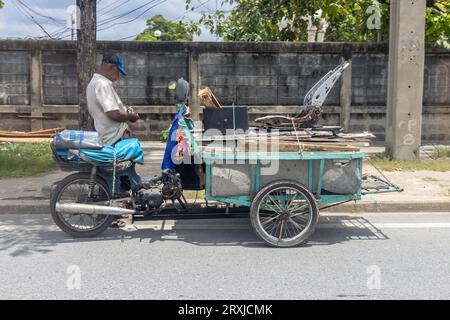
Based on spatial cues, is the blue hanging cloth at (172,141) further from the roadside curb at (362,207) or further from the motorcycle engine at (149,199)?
the roadside curb at (362,207)

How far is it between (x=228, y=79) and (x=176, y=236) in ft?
25.9

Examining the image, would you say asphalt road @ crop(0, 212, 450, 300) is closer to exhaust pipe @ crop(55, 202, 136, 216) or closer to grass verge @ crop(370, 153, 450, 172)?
exhaust pipe @ crop(55, 202, 136, 216)

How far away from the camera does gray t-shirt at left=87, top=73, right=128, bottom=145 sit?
573 centimetres

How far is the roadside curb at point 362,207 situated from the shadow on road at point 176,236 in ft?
1.42

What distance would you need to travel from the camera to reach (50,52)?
13.4 m

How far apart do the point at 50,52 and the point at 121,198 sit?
885 cm

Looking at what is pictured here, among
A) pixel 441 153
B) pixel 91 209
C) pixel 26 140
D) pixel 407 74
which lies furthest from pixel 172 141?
pixel 26 140

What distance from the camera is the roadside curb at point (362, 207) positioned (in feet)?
23.4

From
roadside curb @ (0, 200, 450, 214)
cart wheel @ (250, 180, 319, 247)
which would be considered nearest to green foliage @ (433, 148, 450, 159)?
roadside curb @ (0, 200, 450, 214)

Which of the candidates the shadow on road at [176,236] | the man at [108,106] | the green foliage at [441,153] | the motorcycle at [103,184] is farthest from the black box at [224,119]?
the green foliage at [441,153]

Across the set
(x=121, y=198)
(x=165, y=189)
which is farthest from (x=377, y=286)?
(x=121, y=198)

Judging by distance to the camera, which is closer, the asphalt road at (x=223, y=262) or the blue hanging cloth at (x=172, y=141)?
the asphalt road at (x=223, y=262)

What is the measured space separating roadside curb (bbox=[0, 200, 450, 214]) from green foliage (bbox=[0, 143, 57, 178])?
197 cm

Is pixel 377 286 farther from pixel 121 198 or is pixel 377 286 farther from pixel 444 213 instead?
pixel 444 213
